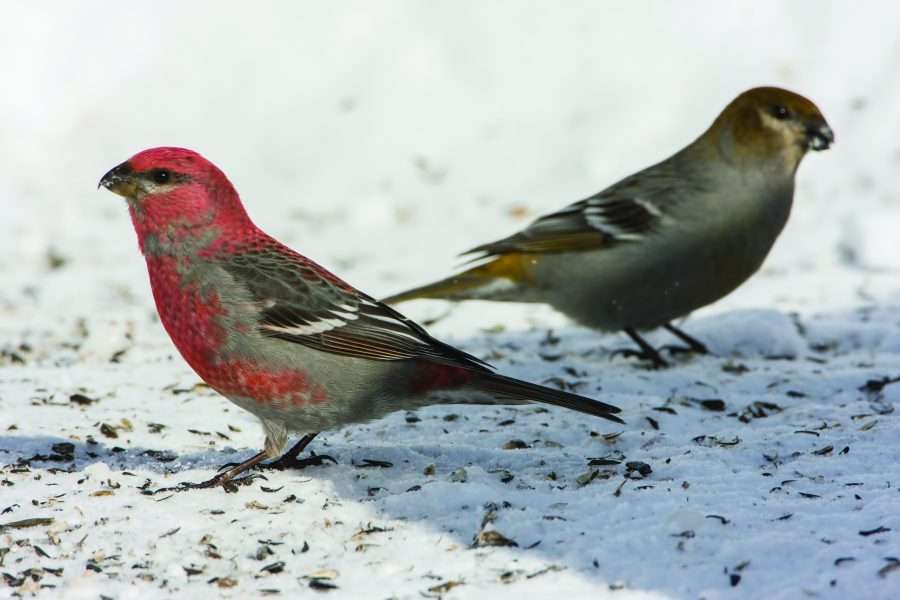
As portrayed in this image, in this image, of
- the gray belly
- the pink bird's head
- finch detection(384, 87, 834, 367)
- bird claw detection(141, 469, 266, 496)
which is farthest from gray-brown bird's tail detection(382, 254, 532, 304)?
bird claw detection(141, 469, 266, 496)

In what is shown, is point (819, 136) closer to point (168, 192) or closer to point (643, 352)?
point (643, 352)

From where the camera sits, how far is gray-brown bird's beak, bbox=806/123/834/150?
600 centimetres

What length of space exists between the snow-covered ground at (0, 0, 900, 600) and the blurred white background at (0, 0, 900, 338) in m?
0.02

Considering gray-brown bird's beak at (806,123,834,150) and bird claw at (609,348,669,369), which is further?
bird claw at (609,348,669,369)

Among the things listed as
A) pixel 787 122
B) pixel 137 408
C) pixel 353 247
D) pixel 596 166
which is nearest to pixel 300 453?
pixel 137 408

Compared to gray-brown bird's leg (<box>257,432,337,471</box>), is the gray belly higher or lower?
higher

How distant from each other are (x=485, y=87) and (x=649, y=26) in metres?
1.32

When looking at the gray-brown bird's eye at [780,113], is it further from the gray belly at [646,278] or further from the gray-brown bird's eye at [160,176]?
the gray-brown bird's eye at [160,176]

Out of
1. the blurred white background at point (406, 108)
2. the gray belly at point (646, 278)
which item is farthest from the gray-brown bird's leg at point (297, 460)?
the blurred white background at point (406, 108)

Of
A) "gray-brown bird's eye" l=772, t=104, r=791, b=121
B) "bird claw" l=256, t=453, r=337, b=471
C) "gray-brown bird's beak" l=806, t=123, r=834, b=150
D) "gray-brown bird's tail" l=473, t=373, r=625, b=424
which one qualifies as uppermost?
"gray-brown bird's eye" l=772, t=104, r=791, b=121

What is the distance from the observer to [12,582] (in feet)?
10.8

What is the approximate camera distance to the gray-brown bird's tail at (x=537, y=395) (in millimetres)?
4109

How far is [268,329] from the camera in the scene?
402cm

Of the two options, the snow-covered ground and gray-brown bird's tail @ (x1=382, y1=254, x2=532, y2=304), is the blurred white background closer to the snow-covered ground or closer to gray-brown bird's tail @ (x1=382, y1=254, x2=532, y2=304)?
the snow-covered ground
